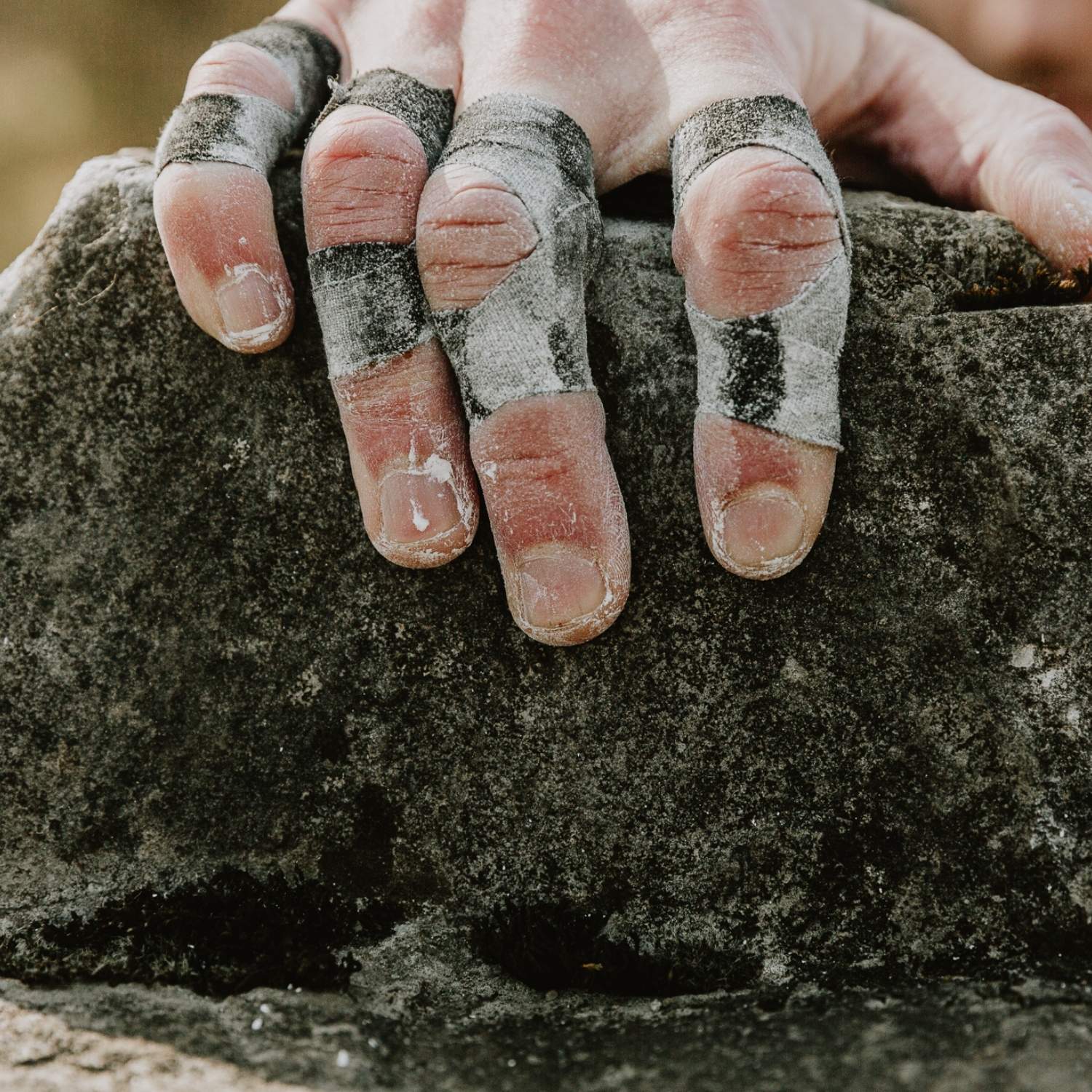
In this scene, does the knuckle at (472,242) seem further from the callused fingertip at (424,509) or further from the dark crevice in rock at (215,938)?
the dark crevice in rock at (215,938)

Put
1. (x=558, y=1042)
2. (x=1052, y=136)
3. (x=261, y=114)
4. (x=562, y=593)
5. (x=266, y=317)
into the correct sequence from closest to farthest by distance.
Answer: (x=558, y=1042), (x=562, y=593), (x=266, y=317), (x=261, y=114), (x=1052, y=136)

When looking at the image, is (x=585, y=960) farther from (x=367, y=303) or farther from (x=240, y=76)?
(x=240, y=76)

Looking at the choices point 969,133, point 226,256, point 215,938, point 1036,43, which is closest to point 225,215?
point 226,256

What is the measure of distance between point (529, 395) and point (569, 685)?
1.09 feet

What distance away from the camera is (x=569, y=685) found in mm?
1058

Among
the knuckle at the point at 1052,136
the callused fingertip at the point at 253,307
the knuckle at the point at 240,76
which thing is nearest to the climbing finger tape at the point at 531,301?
the callused fingertip at the point at 253,307

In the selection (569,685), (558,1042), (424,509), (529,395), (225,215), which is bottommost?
(558,1042)

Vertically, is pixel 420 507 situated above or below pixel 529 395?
below

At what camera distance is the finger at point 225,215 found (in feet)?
3.56

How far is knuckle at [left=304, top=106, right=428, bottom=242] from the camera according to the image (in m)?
1.07

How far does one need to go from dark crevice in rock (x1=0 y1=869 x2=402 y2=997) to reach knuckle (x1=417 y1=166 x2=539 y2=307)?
693 millimetres

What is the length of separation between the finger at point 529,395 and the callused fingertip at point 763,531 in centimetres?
11

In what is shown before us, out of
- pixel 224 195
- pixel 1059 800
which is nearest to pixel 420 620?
pixel 224 195

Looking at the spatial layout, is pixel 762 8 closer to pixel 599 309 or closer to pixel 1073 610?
pixel 599 309
